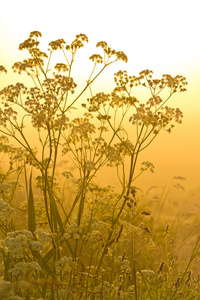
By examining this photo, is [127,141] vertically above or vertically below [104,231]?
above

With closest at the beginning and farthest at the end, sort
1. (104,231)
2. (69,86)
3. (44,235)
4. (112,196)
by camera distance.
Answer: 1. (44,235)
2. (104,231)
3. (69,86)
4. (112,196)

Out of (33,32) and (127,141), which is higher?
(33,32)

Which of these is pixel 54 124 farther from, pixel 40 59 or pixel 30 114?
pixel 40 59

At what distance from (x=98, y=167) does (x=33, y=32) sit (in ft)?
7.65

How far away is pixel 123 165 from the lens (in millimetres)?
6129

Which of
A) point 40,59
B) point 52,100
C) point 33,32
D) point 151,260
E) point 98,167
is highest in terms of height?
point 33,32

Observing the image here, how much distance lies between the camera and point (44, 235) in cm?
414

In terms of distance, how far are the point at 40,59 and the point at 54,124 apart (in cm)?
114

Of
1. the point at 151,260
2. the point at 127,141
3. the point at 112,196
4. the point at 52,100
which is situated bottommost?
the point at 151,260

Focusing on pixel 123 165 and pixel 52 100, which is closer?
pixel 52 100

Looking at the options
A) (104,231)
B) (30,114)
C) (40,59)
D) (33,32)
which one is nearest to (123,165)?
(104,231)

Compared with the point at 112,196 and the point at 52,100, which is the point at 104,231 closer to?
the point at 112,196

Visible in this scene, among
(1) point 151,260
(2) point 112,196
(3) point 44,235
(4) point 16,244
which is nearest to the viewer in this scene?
(4) point 16,244

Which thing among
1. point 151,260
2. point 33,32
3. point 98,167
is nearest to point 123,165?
A: point 98,167
